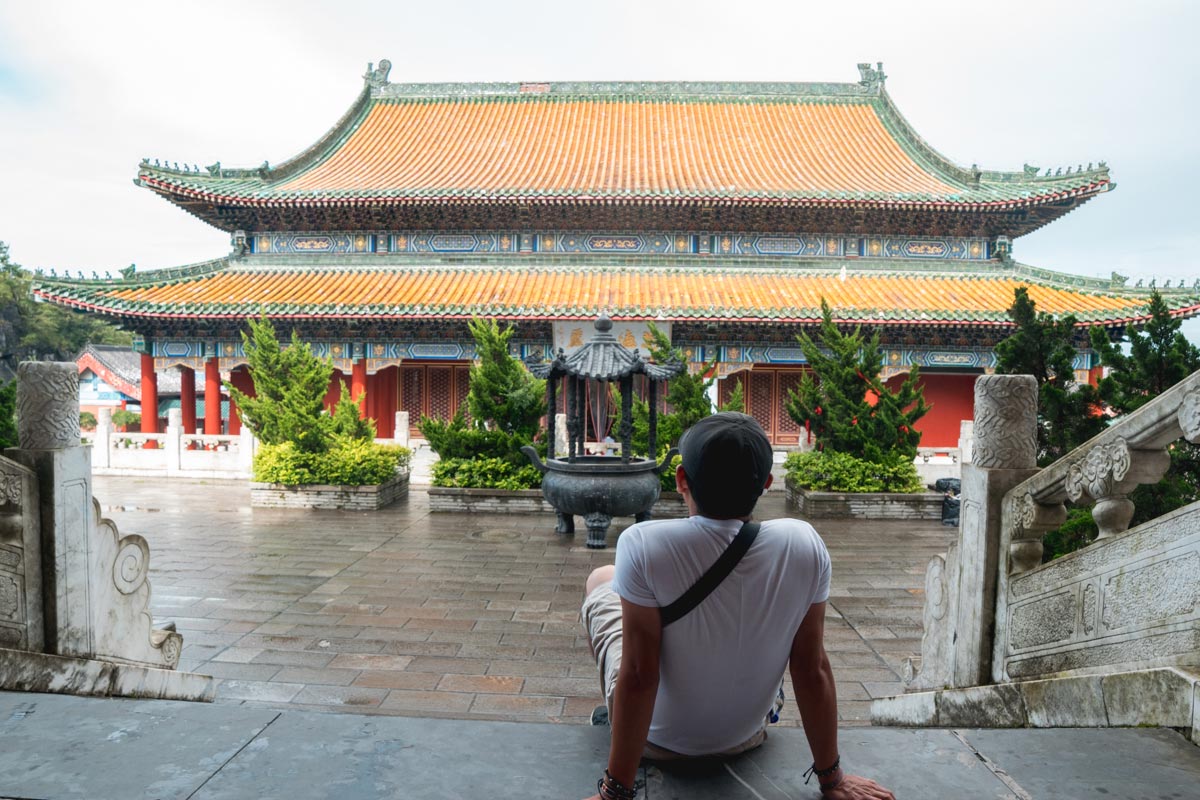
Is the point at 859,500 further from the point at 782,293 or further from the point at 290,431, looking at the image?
the point at 290,431

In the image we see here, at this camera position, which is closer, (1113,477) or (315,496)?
(1113,477)

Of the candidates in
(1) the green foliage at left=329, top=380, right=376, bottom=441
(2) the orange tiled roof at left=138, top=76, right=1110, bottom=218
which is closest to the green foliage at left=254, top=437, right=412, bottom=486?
(1) the green foliage at left=329, top=380, right=376, bottom=441

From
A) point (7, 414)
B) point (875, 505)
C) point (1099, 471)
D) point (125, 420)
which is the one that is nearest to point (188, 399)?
point (7, 414)

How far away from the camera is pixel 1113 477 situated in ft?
7.97

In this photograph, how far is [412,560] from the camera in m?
7.36

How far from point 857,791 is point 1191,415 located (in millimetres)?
1405

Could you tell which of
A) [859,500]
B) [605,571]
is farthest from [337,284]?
[605,571]

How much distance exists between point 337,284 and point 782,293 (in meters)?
8.41

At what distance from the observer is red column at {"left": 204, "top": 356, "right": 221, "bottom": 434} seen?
14703mm

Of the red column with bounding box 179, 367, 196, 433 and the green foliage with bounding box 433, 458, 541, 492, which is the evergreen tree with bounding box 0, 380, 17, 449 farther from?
the red column with bounding box 179, 367, 196, 433

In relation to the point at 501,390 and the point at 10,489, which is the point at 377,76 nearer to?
the point at 501,390

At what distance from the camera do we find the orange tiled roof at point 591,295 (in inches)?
513

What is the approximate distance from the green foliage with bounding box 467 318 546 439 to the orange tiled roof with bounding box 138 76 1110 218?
16.0 feet

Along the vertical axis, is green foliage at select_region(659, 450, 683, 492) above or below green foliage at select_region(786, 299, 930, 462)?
below
